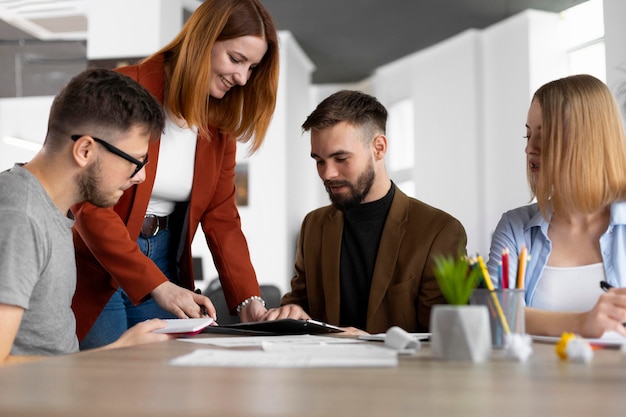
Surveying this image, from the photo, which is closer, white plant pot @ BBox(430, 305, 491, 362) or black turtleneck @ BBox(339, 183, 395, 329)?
white plant pot @ BBox(430, 305, 491, 362)

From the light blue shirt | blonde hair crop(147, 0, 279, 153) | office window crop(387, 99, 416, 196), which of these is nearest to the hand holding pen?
the light blue shirt

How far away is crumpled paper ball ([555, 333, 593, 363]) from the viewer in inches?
34.1

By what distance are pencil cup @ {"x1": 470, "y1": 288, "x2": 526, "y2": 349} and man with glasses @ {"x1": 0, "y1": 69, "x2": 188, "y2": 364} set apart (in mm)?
595

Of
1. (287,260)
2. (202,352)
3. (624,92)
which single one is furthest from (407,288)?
(287,260)

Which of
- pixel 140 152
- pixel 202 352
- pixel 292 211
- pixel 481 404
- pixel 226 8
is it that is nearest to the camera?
pixel 481 404

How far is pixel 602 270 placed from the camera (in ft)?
5.26

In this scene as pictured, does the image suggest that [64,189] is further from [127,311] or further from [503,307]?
[503,307]

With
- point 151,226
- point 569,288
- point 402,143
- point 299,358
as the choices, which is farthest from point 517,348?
point 402,143

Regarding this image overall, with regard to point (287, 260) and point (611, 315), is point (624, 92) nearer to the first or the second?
point (287, 260)

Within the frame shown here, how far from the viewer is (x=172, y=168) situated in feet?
6.22

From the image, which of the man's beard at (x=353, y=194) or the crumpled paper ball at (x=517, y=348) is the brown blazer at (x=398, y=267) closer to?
the man's beard at (x=353, y=194)

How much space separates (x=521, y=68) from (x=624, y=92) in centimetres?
169

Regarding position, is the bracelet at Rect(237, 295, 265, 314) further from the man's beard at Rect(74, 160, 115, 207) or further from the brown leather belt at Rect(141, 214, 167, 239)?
the man's beard at Rect(74, 160, 115, 207)

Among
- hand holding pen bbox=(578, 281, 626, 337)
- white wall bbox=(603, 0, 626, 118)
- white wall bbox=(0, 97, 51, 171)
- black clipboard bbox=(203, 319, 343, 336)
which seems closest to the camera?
hand holding pen bbox=(578, 281, 626, 337)
